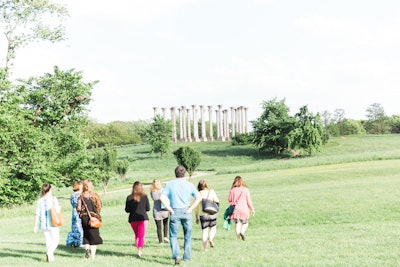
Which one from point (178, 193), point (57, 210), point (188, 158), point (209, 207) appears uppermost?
point (178, 193)

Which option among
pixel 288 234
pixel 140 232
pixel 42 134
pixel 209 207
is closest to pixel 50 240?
pixel 140 232

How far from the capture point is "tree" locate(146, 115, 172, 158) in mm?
78812

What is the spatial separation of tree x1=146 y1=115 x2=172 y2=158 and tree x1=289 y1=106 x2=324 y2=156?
19157 millimetres

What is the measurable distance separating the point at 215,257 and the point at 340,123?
12544 cm

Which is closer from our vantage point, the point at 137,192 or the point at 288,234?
the point at 137,192

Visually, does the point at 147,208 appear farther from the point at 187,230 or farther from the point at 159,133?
the point at 159,133

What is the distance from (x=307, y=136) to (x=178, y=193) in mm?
66167

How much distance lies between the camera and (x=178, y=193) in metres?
11.8

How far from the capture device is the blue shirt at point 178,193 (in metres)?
11.8

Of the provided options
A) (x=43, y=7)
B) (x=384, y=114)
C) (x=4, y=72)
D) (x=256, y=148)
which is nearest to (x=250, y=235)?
(x=4, y=72)

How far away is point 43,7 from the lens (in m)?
36.2

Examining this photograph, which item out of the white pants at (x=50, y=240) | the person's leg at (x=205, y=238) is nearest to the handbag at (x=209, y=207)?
the person's leg at (x=205, y=238)

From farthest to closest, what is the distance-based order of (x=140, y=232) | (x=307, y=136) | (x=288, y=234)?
(x=307, y=136), (x=288, y=234), (x=140, y=232)

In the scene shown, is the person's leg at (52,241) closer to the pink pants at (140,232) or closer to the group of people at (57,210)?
the group of people at (57,210)
